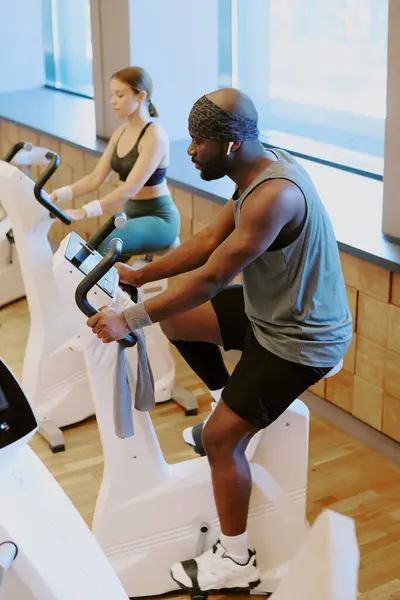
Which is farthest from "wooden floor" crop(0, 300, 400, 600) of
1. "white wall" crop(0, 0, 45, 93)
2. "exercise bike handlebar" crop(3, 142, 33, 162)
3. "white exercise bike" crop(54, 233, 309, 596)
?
"white wall" crop(0, 0, 45, 93)

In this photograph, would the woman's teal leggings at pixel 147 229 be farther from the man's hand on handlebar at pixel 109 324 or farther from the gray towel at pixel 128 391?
the man's hand on handlebar at pixel 109 324

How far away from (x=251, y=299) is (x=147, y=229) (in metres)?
1.32

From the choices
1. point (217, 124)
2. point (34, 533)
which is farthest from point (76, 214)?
point (34, 533)

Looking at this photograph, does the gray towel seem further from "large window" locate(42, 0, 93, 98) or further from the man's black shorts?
"large window" locate(42, 0, 93, 98)

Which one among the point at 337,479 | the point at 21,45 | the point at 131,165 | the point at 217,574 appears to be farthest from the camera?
the point at 21,45

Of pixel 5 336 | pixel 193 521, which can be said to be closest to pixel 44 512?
pixel 193 521

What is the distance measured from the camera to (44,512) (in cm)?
136

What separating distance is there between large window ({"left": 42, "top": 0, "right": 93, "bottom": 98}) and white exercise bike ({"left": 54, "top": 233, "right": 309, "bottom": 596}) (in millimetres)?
4771

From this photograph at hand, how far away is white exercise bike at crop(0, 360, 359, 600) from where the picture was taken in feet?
4.19

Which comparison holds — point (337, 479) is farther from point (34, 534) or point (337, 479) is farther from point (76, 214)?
point (34, 534)

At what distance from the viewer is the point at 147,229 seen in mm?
3734

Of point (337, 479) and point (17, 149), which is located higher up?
point (17, 149)

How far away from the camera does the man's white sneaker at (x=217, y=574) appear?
262 centimetres

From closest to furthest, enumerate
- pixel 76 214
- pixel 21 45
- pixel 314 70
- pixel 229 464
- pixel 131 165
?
1. pixel 229 464
2. pixel 76 214
3. pixel 131 165
4. pixel 314 70
5. pixel 21 45
